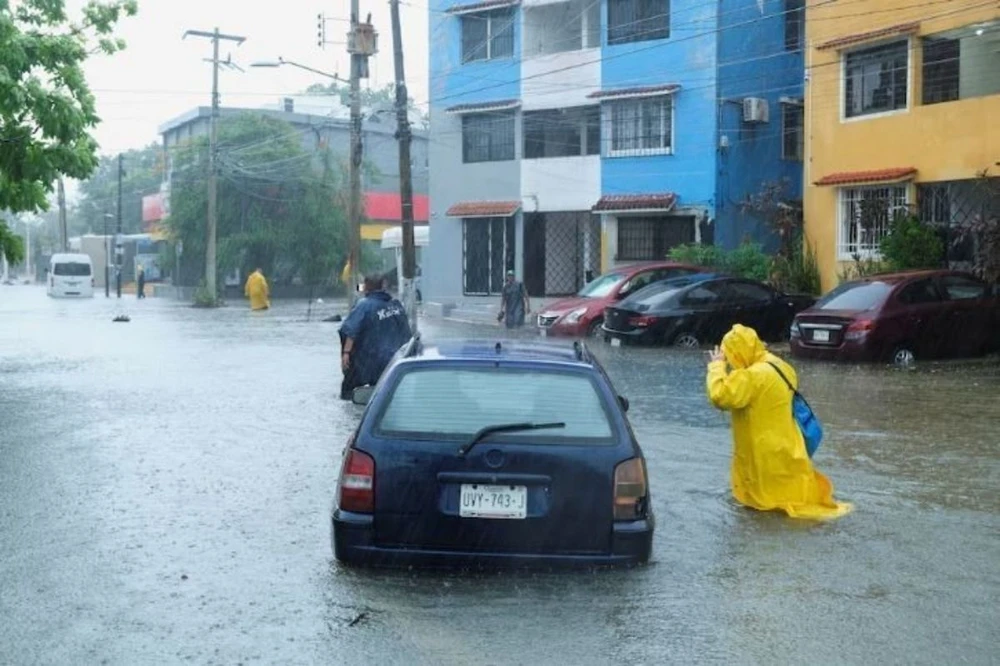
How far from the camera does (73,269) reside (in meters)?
57.0

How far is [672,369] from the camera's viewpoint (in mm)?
19031

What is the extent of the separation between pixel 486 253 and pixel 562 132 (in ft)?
14.4

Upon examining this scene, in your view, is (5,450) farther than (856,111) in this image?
No

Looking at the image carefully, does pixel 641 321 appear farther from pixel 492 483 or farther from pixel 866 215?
pixel 492 483

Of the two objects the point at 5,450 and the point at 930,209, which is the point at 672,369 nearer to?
the point at 930,209

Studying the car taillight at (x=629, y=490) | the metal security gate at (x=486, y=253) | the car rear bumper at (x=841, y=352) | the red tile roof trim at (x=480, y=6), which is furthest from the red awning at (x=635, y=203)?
the car taillight at (x=629, y=490)

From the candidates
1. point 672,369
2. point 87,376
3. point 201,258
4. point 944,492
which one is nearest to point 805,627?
point 944,492

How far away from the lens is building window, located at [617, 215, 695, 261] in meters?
32.5

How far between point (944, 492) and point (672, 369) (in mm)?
9358

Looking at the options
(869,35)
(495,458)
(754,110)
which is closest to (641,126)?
(754,110)

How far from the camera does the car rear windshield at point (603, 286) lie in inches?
1010

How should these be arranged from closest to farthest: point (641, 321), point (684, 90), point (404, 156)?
point (641, 321), point (404, 156), point (684, 90)

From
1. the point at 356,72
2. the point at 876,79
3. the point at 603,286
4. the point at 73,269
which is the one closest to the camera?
the point at 876,79

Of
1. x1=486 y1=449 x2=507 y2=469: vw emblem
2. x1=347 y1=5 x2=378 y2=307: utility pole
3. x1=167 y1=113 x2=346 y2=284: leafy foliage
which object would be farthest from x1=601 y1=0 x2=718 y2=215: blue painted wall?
x1=486 y1=449 x2=507 y2=469: vw emblem
